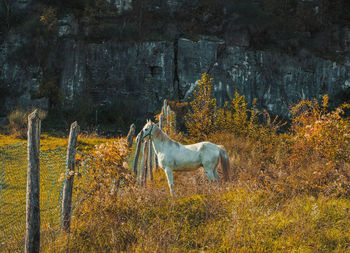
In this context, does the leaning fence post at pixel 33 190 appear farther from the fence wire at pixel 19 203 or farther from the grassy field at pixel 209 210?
the fence wire at pixel 19 203

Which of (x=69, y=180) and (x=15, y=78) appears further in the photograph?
(x=15, y=78)

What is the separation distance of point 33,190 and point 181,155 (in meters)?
3.56

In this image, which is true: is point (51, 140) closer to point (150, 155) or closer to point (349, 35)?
point (150, 155)

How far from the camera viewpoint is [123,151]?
5129 millimetres

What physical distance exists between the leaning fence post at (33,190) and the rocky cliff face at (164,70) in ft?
73.7

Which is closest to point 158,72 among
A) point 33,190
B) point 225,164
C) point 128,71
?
point 128,71

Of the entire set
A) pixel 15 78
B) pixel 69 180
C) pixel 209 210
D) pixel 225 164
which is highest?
pixel 15 78

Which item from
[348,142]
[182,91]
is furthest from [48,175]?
[182,91]

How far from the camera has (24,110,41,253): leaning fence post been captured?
3.96m

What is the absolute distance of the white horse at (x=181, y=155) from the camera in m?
6.89

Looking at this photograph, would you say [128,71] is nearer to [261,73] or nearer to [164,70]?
[164,70]

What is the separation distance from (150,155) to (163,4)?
2565 centimetres

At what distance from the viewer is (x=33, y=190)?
402 centimetres

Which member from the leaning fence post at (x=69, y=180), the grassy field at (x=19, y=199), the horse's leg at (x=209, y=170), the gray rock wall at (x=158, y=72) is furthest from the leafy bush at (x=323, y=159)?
the gray rock wall at (x=158, y=72)
